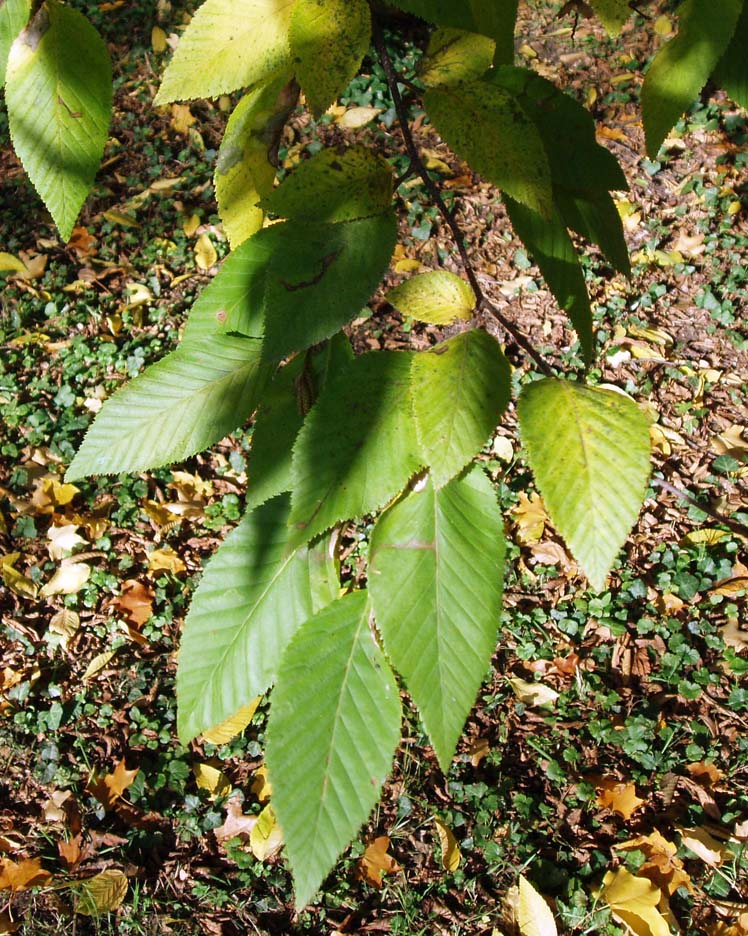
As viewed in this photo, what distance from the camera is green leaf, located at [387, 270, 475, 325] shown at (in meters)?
0.74

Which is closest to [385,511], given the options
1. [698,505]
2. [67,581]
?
[698,505]

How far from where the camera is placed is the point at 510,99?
0.66 m

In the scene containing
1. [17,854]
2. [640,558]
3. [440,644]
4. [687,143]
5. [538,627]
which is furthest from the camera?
[687,143]

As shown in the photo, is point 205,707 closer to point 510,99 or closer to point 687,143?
point 510,99

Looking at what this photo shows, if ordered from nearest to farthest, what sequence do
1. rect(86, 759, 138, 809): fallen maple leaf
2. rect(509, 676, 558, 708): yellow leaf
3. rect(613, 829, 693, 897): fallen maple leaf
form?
rect(613, 829, 693, 897): fallen maple leaf → rect(86, 759, 138, 809): fallen maple leaf → rect(509, 676, 558, 708): yellow leaf

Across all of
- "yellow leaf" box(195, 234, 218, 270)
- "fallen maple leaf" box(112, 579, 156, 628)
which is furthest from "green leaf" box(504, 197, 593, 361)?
"yellow leaf" box(195, 234, 218, 270)

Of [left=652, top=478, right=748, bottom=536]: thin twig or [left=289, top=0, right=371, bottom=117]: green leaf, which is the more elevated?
[left=289, top=0, right=371, bottom=117]: green leaf

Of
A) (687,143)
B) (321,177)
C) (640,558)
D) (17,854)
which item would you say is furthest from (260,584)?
(687,143)

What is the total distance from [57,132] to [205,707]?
0.54m

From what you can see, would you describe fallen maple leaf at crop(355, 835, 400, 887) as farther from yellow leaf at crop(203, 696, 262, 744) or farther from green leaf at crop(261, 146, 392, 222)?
green leaf at crop(261, 146, 392, 222)

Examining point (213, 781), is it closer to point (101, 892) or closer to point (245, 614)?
point (101, 892)

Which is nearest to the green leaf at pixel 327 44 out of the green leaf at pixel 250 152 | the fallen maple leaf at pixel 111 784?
the green leaf at pixel 250 152

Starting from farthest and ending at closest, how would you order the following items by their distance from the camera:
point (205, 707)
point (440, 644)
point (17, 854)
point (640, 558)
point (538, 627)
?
point (640, 558), point (538, 627), point (17, 854), point (205, 707), point (440, 644)

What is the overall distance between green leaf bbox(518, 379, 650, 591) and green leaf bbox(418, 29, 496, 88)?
10.9 inches
